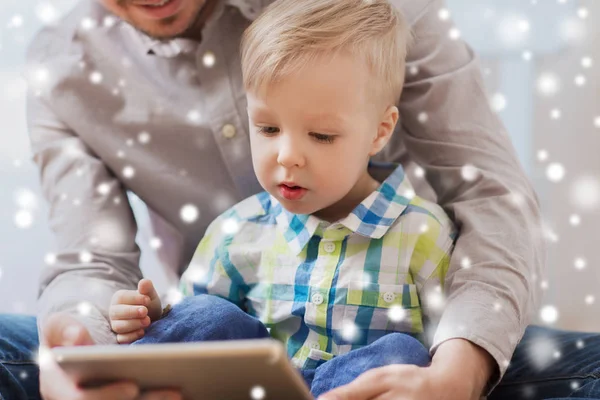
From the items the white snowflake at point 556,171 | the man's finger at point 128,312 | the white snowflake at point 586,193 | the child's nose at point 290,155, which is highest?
the child's nose at point 290,155

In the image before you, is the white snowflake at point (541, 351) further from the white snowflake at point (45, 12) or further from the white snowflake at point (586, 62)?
the white snowflake at point (45, 12)

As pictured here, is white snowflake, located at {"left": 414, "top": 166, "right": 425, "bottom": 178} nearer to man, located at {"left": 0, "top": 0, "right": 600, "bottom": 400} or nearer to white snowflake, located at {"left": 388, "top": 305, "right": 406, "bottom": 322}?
man, located at {"left": 0, "top": 0, "right": 600, "bottom": 400}

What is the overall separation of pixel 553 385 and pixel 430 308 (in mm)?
239

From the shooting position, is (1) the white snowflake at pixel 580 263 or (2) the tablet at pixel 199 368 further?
(1) the white snowflake at pixel 580 263

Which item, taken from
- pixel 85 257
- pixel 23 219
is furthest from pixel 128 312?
pixel 23 219

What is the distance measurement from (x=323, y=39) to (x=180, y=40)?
1.47 feet

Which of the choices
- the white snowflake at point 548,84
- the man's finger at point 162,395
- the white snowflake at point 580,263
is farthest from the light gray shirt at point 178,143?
the white snowflake at point 580,263

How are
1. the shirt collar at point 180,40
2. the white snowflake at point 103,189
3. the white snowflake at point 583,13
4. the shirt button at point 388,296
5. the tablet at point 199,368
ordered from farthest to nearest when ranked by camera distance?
1. the white snowflake at point 583,13
2. the white snowflake at point 103,189
3. the shirt collar at point 180,40
4. the shirt button at point 388,296
5. the tablet at point 199,368

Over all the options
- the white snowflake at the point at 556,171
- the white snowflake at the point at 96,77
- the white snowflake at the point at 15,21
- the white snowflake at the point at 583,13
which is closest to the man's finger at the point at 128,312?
the white snowflake at the point at 96,77

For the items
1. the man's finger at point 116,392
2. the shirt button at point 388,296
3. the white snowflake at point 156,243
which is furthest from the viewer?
the white snowflake at point 156,243

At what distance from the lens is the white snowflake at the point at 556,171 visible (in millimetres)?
1891

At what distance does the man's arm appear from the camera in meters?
1.33

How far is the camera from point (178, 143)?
Result: 4.68 ft

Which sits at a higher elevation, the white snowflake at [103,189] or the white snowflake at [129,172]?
the white snowflake at [129,172]
